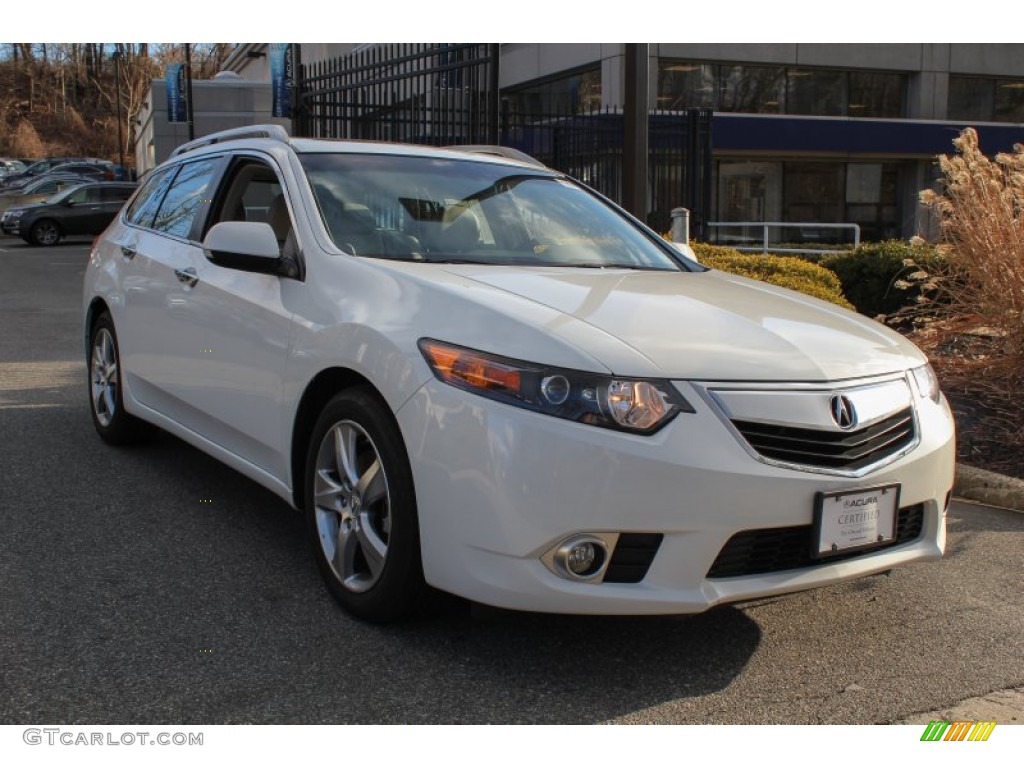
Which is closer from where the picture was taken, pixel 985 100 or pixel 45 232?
pixel 45 232

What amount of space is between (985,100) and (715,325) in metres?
31.7

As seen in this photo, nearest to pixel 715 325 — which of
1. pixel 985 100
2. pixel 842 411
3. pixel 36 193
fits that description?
pixel 842 411

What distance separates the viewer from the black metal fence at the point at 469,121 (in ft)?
35.8

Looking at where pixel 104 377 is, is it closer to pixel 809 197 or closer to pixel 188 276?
pixel 188 276

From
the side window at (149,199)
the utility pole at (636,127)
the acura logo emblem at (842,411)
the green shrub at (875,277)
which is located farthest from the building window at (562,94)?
the acura logo emblem at (842,411)

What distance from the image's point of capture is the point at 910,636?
366 cm

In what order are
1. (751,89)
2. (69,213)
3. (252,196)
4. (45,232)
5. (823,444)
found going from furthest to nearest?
(751,89)
(69,213)
(45,232)
(252,196)
(823,444)

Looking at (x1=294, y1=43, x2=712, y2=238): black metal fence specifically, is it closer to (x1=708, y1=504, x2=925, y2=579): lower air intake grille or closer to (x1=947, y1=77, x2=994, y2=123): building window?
(x1=708, y1=504, x2=925, y2=579): lower air intake grille

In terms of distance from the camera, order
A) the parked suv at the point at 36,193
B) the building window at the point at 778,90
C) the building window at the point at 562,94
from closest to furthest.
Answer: the building window at the point at 562,94, the building window at the point at 778,90, the parked suv at the point at 36,193

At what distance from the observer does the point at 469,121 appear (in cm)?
1132

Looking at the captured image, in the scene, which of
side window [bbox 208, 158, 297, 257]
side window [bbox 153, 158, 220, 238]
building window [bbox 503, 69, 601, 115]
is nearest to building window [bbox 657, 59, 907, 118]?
building window [bbox 503, 69, 601, 115]

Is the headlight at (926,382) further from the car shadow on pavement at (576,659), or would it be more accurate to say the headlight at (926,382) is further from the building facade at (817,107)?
the building facade at (817,107)

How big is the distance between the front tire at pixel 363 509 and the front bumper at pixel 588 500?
5.1 inches

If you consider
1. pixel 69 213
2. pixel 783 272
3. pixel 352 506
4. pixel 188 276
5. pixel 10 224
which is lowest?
pixel 352 506
